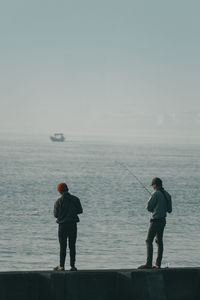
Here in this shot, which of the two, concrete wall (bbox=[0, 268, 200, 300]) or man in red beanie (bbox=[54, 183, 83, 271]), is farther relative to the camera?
man in red beanie (bbox=[54, 183, 83, 271])

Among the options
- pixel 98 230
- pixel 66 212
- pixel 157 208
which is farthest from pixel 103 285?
pixel 98 230

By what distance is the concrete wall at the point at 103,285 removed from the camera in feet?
37.4

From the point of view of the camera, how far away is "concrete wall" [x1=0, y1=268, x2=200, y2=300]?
11.4 meters

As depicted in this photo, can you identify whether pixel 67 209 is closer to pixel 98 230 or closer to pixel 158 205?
pixel 158 205

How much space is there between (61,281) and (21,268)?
15.0 m

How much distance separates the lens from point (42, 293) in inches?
454

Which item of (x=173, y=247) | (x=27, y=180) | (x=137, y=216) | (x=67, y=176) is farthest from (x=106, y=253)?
(x=67, y=176)

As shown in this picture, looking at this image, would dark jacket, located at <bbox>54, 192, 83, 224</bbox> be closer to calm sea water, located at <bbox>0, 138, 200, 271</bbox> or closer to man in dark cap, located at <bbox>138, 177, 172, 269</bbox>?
man in dark cap, located at <bbox>138, 177, 172, 269</bbox>

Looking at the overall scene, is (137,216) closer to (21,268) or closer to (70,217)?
(21,268)

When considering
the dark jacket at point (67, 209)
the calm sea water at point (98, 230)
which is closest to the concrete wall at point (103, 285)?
the dark jacket at point (67, 209)

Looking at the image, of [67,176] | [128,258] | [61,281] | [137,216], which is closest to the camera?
[61,281]

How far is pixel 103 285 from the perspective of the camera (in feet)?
38.3

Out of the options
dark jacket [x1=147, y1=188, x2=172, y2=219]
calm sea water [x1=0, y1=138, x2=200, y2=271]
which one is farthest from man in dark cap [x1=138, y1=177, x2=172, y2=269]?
calm sea water [x1=0, y1=138, x2=200, y2=271]

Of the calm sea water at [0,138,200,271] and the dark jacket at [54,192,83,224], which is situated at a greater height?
the dark jacket at [54,192,83,224]
